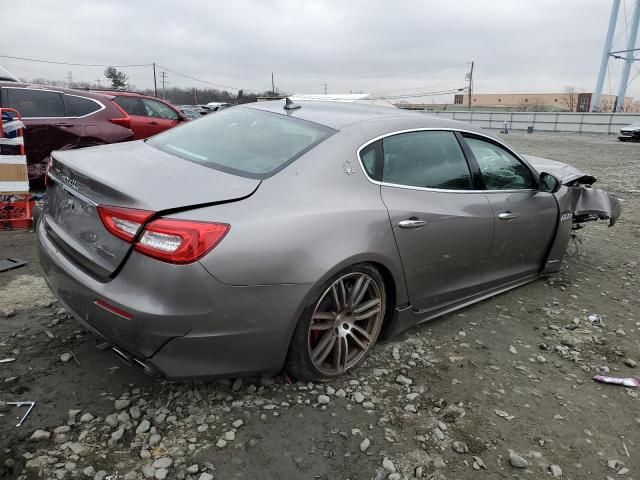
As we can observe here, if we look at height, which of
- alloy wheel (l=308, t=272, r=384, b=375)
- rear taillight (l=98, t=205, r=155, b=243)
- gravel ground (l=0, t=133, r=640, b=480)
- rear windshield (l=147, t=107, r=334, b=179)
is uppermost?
rear windshield (l=147, t=107, r=334, b=179)

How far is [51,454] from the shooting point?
2.15 metres

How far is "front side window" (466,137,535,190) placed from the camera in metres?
3.64

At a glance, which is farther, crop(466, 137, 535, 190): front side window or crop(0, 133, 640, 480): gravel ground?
crop(466, 137, 535, 190): front side window

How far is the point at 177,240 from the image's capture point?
209cm

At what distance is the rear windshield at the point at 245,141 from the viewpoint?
2631 millimetres

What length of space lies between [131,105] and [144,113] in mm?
258

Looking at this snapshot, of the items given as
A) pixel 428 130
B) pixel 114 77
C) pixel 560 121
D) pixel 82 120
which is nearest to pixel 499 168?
pixel 428 130

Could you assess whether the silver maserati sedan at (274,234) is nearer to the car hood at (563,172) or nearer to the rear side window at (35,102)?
the car hood at (563,172)

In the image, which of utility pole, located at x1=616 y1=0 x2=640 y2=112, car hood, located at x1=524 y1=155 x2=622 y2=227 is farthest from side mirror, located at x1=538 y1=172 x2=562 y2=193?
utility pole, located at x1=616 y1=0 x2=640 y2=112

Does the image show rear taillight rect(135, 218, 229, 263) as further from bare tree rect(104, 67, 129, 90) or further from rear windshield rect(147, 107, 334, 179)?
bare tree rect(104, 67, 129, 90)

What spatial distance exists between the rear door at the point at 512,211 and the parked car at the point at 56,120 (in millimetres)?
5818

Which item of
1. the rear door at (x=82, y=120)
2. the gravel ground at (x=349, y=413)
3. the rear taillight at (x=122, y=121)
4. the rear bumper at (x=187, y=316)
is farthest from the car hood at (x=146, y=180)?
the rear taillight at (x=122, y=121)

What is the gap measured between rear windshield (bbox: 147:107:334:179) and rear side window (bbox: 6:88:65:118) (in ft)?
15.3

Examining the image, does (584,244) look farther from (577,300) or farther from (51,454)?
(51,454)
